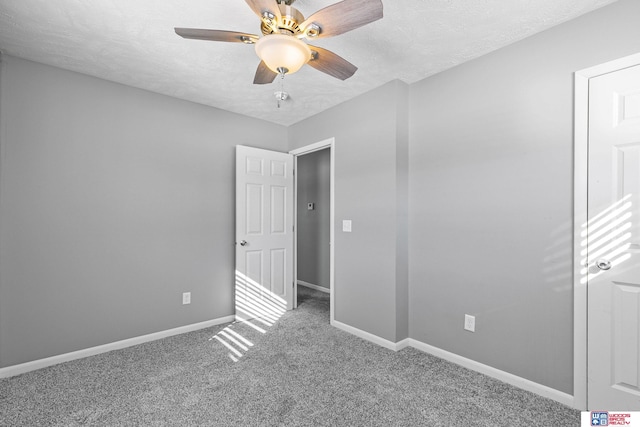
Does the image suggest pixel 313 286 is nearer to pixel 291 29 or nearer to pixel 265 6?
pixel 291 29

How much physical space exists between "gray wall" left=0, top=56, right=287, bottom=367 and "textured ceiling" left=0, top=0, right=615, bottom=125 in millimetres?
Answer: 332

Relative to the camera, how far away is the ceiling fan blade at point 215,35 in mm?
1558

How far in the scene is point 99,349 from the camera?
2723 mm

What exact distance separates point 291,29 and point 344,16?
329 mm

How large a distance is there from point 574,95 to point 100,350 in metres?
4.21

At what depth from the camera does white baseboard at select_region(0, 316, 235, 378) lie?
7.75 feet

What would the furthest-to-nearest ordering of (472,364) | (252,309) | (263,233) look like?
(263,233), (252,309), (472,364)

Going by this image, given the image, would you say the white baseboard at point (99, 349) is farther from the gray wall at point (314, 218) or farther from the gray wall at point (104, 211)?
the gray wall at point (314, 218)

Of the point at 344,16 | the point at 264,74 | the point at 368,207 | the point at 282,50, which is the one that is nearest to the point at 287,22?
the point at 282,50

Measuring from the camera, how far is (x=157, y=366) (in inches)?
97.8

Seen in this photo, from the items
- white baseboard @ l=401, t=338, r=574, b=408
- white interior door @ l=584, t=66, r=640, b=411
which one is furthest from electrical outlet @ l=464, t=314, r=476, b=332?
white interior door @ l=584, t=66, r=640, b=411

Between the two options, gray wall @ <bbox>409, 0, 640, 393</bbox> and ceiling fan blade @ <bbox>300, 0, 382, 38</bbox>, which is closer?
ceiling fan blade @ <bbox>300, 0, 382, 38</bbox>

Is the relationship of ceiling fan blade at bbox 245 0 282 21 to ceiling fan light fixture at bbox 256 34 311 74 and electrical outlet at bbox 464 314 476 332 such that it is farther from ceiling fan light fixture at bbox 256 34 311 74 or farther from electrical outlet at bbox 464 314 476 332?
electrical outlet at bbox 464 314 476 332

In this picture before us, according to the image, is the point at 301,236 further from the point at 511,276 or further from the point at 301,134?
the point at 511,276
